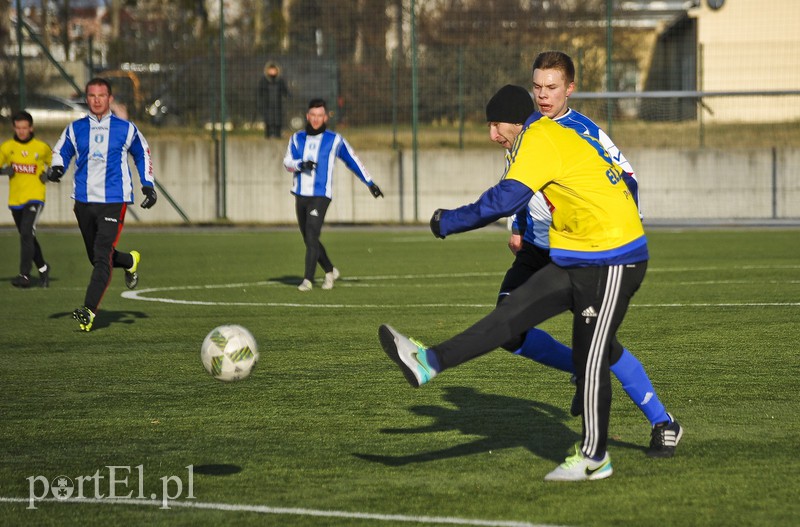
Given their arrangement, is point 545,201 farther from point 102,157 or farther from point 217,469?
point 102,157

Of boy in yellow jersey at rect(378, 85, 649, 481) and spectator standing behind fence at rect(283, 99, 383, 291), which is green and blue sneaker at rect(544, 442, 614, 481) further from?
spectator standing behind fence at rect(283, 99, 383, 291)

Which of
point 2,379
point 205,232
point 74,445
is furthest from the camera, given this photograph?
point 205,232

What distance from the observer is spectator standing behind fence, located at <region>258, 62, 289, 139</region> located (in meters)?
24.0

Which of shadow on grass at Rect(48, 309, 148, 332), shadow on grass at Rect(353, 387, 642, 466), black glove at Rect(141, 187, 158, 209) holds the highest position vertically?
black glove at Rect(141, 187, 158, 209)

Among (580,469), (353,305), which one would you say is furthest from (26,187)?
(580,469)

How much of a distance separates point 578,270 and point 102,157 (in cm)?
647

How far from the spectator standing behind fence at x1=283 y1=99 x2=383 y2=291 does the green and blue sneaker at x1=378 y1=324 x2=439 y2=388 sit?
8.47 m

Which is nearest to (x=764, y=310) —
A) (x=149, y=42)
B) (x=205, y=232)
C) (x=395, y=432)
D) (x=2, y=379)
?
(x=395, y=432)

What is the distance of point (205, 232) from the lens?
2270 centimetres


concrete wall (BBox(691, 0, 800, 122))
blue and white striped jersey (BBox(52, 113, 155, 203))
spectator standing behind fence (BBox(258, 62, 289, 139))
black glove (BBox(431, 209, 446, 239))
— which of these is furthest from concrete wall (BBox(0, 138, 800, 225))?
black glove (BBox(431, 209, 446, 239))

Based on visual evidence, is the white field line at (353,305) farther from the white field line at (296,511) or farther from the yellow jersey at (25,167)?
the white field line at (296,511)

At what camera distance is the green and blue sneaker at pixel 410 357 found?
4816 millimetres

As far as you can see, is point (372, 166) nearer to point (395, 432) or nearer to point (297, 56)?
point (297, 56)

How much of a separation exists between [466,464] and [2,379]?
12.7 feet
